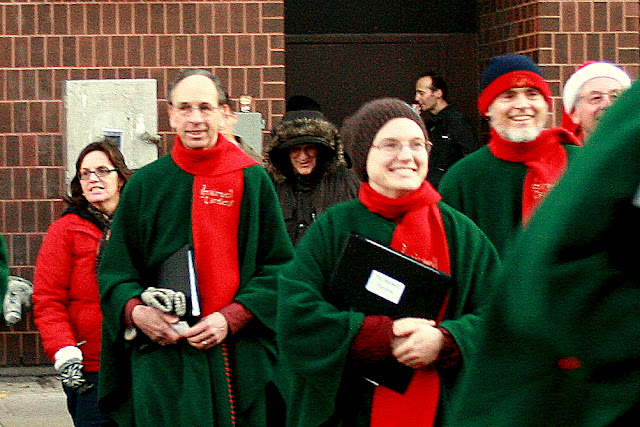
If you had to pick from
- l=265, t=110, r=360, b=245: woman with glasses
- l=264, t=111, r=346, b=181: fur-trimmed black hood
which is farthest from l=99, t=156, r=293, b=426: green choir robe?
l=264, t=111, r=346, b=181: fur-trimmed black hood

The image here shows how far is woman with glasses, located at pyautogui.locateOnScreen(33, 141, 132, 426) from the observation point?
5.32 m

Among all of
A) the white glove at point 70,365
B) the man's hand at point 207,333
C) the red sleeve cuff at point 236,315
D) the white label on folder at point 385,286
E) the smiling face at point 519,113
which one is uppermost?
the smiling face at point 519,113

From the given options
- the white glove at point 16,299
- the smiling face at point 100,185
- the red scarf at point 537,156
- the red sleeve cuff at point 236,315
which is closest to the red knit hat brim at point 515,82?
the red scarf at point 537,156

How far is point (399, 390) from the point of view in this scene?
368 cm

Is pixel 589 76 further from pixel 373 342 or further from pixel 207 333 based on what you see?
pixel 373 342

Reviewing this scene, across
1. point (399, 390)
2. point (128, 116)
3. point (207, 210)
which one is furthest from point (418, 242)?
point (128, 116)

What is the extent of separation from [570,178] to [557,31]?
767 centimetres

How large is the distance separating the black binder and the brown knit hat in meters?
0.86

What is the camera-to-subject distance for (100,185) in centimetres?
573

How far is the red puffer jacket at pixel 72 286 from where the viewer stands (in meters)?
5.46

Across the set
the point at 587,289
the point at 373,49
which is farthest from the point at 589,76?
the point at 373,49

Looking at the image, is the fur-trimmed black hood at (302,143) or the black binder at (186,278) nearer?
the black binder at (186,278)

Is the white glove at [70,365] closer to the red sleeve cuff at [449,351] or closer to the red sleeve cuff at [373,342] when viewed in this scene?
the red sleeve cuff at [373,342]

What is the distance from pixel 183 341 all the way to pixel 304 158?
7.20 ft
